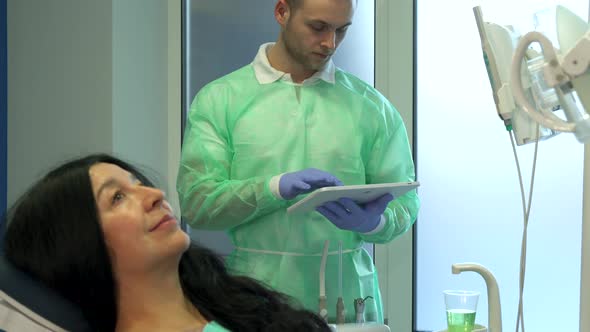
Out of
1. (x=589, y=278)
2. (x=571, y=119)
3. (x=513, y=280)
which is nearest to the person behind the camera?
(x=571, y=119)

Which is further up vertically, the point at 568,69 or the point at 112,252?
the point at 568,69

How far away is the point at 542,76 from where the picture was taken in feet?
5.05

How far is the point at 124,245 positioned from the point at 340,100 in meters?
0.79

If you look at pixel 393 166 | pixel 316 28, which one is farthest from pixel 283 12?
pixel 393 166

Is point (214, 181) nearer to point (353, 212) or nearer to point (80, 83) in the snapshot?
point (353, 212)

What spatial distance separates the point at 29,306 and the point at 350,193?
0.71 m

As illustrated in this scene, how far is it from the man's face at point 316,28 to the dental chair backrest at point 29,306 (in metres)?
0.88

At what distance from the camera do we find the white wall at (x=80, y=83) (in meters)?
2.67

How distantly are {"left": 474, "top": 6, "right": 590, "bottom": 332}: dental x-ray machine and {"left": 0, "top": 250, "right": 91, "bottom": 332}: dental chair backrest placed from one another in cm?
97

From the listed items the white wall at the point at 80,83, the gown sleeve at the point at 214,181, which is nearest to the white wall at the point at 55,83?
the white wall at the point at 80,83

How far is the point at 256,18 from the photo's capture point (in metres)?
2.88

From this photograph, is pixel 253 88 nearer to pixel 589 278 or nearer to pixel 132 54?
pixel 132 54

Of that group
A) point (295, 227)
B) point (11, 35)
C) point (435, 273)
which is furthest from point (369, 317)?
point (11, 35)

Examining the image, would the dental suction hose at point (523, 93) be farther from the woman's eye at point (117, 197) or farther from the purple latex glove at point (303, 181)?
the woman's eye at point (117, 197)
